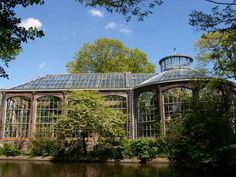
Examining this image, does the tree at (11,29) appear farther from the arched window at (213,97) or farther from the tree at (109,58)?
the tree at (109,58)

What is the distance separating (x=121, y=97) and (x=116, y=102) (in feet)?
2.96

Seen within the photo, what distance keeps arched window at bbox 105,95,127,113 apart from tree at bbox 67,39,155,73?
48.4 ft

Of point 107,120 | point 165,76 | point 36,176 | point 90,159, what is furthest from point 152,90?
point 36,176

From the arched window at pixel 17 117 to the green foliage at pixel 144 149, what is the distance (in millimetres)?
15561

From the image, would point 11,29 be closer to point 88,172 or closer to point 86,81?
point 88,172

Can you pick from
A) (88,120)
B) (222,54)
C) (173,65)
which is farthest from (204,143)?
(173,65)

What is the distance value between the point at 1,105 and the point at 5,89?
2.10 meters

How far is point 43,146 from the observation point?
105ft

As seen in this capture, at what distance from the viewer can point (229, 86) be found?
33000mm

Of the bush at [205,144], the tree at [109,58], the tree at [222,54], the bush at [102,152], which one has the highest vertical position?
the tree at [109,58]

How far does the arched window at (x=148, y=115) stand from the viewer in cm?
3466

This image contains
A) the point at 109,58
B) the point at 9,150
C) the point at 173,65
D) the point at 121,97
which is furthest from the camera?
the point at 109,58

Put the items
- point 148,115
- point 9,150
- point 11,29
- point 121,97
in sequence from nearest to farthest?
point 11,29 < point 9,150 < point 148,115 < point 121,97

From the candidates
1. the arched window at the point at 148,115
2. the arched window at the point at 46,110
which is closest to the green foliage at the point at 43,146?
the arched window at the point at 46,110
